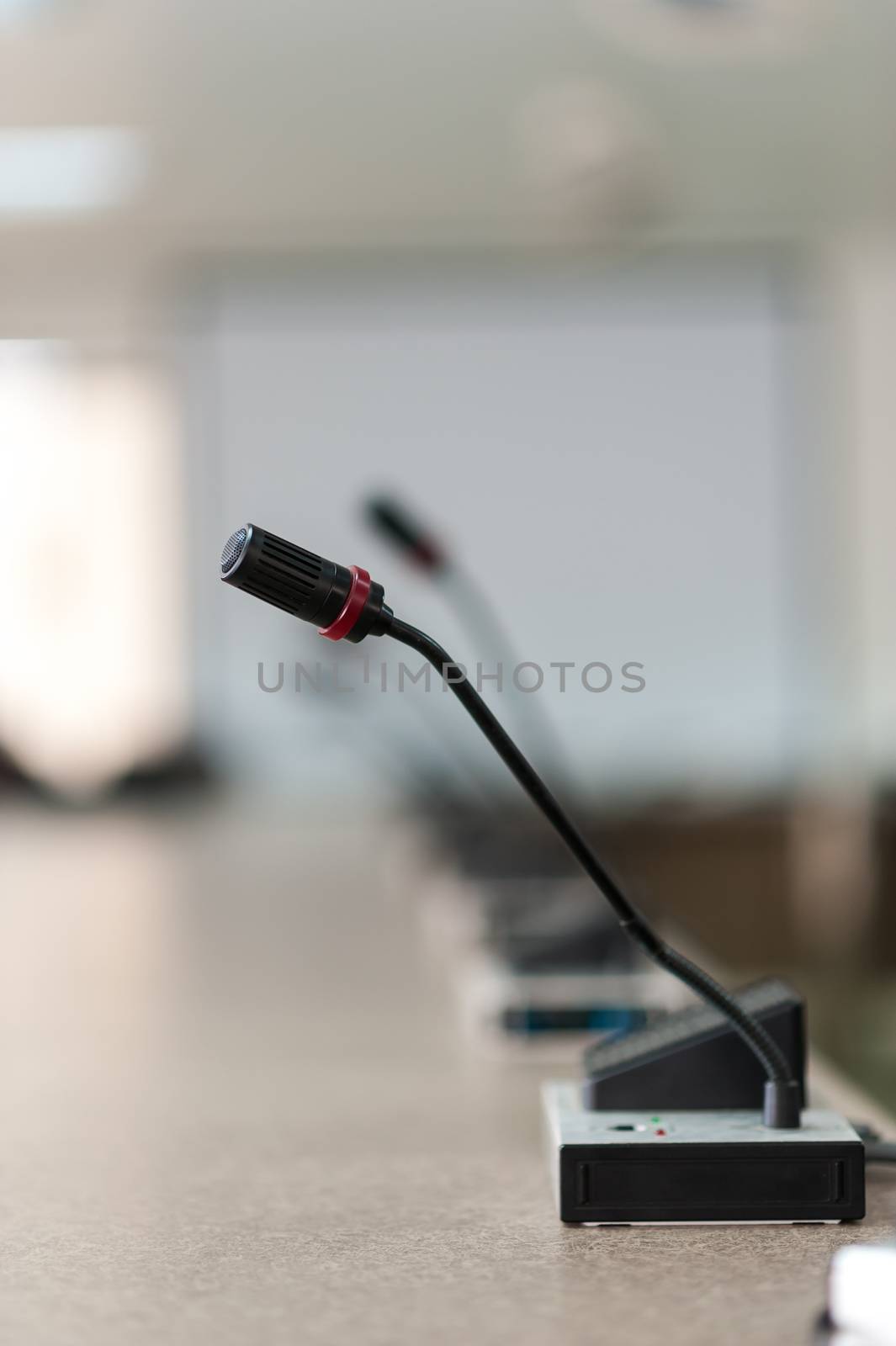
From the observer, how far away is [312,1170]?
103 centimetres

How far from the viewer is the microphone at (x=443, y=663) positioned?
792 mm

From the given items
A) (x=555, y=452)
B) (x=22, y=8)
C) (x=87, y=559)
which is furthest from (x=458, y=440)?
(x=22, y=8)

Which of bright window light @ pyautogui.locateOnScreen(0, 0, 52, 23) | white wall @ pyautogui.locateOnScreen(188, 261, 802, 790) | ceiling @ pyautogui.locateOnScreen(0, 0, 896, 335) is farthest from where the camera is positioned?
white wall @ pyautogui.locateOnScreen(188, 261, 802, 790)

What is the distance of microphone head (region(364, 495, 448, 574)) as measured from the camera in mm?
1459

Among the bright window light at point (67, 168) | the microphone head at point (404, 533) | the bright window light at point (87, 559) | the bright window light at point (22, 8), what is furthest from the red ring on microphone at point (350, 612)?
the bright window light at point (87, 559)

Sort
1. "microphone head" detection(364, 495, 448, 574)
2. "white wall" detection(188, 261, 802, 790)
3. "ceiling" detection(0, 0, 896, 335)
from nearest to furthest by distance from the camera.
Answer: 1. "microphone head" detection(364, 495, 448, 574)
2. "ceiling" detection(0, 0, 896, 335)
3. "white wall" detection(188, 261, 802, 790)

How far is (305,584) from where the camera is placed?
2.63 ft

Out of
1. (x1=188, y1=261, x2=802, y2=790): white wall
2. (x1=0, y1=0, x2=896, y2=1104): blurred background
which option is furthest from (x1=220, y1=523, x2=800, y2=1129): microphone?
(x1=188, y1=261, x2=802, y2=790): white wall

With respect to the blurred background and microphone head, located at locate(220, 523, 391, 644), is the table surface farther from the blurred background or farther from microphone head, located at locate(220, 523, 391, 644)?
the blurred background

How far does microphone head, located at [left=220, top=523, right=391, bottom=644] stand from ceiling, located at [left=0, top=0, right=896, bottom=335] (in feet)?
10.5

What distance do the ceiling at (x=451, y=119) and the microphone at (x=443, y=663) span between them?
3.19 metres

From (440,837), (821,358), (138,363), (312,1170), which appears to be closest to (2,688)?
(138,363)

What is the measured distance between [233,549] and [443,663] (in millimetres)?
136

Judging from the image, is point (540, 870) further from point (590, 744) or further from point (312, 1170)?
point (590, 744)
